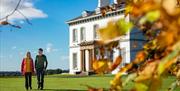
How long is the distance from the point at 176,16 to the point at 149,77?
6.5 inches

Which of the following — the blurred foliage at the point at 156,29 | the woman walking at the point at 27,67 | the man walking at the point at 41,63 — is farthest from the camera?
the man walking at the point at 41,63

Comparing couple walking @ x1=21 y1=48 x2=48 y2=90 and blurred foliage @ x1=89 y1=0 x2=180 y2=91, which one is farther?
couple walking @ x1=21 y1=48 x2=48 y2=90

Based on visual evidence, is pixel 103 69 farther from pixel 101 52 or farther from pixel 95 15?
pixel 95 15

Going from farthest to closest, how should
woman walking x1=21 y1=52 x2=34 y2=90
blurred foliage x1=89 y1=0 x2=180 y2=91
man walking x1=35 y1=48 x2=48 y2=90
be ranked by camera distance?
1. man walking x1=35 y1=48 x2=48 y2=90
2. woman walking x1=21 y1=52 x2=34 y2=90
3. blurred foliage x1=89 y1=0 x2=180 y2=91

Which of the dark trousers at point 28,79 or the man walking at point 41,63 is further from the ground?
the man walking at point 41,63

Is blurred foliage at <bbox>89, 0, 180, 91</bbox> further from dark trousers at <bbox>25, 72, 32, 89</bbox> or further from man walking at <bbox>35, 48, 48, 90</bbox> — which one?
dark trousers at <bbox>25, 72, 32, 89</bbox>

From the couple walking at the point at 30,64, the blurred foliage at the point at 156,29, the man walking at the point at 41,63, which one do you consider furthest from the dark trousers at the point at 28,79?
the blurred foliage at the point at 156,29

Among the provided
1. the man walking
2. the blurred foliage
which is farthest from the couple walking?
the blurred foliage

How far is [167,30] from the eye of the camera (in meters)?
0.80

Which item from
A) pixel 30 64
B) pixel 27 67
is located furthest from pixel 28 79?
pixel 30 64

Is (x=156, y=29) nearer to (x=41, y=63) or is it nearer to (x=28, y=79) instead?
(x=41, y=63)

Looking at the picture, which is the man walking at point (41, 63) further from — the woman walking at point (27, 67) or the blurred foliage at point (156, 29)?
the blurred foliage at point (156, 29)

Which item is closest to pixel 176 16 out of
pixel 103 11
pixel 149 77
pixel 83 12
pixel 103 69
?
pixel 149 77

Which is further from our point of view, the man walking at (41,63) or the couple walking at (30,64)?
the man walking at (41,63)
